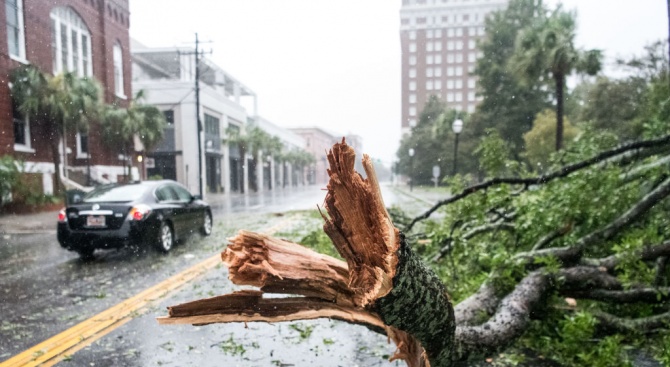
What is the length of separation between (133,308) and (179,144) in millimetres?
29959

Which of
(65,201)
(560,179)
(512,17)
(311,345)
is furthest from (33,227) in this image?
(512,17)

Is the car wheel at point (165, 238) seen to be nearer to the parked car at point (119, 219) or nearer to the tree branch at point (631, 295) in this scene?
the parked car at point (119, 219)

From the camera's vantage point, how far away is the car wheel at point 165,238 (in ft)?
23.9

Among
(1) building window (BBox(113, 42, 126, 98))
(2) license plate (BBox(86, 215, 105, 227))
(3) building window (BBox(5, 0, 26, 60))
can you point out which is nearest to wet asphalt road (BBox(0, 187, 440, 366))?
(2) license plate (BBox(86, 215, 105, 227))

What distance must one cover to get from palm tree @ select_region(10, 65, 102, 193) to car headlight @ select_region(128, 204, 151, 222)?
12648mm

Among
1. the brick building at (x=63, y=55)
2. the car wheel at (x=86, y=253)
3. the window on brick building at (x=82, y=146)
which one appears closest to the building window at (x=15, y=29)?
the brick building at (x=63, y=55)

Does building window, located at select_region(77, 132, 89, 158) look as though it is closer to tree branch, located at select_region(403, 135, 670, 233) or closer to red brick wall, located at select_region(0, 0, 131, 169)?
red brick wall, located at select_region(0, 0, 131, 169)

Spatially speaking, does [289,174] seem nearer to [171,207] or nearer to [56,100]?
[56,100]

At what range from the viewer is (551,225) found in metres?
3.93

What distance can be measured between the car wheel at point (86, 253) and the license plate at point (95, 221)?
55 cm

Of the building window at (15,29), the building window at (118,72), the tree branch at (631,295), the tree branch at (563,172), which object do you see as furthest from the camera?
the building window at (118,72)

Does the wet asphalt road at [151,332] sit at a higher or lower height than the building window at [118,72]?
lower

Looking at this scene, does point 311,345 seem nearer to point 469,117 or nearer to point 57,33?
point 57,33

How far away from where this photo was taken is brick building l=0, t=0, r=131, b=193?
1502 cm
